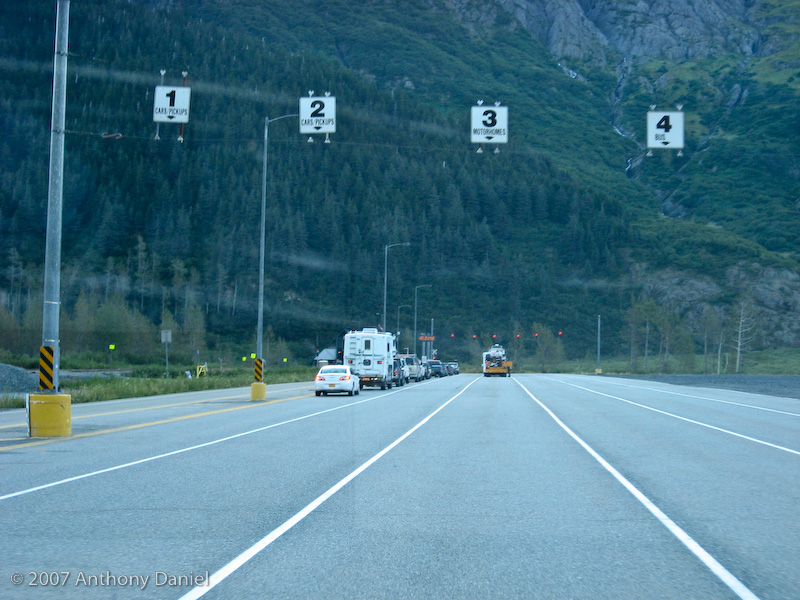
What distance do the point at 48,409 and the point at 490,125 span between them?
13901 mm

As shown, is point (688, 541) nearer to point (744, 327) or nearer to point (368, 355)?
point (368, 355)

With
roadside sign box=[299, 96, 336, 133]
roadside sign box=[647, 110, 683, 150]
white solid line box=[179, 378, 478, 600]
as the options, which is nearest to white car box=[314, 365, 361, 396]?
roadside sign box=[299, 96, 336, 133]

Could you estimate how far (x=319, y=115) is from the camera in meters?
23.0

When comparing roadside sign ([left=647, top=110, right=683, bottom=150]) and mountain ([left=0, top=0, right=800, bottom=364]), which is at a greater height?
mountain ([left=0, top=0, right=800, bottom=364])

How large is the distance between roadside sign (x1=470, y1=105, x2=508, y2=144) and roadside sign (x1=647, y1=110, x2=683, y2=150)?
13.7ft

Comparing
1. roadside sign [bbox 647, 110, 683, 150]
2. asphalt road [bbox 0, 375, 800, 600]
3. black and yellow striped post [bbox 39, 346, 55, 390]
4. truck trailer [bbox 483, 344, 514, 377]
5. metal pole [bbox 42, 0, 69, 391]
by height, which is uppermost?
roadside sign [bbox 647, 110, 683, 150]

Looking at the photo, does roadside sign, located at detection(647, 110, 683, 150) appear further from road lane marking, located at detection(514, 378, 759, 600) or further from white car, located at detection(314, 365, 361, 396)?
white car, located at detection(314, 365, 361, 396)

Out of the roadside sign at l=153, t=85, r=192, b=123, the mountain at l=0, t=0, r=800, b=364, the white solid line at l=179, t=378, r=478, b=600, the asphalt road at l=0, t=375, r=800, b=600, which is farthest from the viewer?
the mountain at l=0, t=0, r=800, b=364

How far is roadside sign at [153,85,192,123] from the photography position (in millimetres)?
21859

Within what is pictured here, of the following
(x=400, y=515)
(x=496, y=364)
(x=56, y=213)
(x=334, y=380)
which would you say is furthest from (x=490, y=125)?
(x=496, y=364)

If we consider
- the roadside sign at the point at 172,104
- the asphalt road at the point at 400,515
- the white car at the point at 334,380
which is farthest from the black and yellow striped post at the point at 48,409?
the white car at the point at 334,380

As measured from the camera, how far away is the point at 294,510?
954 centimetres

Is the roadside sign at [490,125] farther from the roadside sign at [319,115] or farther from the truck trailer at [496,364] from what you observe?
the truck trailer at [496,364]


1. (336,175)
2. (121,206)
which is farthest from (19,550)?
(336,175)
